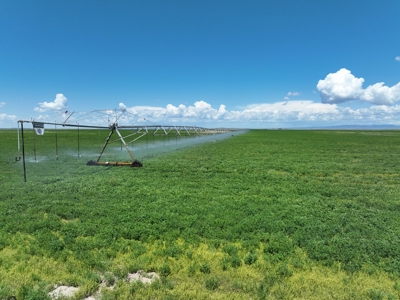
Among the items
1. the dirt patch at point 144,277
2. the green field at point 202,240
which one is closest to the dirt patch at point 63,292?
the green field at point 202,240

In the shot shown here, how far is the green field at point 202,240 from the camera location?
4.25 metres

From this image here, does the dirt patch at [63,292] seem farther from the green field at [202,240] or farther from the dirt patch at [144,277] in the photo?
the dirt patch at [144,277]

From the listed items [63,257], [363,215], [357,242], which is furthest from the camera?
[363,215]

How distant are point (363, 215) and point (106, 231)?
23.4ft

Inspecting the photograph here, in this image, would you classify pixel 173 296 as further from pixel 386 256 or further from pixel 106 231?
pixel 386 256

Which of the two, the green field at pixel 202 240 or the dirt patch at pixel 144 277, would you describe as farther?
the dirt patch at pixel 144 277

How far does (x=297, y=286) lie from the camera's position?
4242 mm

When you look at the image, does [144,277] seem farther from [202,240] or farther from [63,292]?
[202,240]

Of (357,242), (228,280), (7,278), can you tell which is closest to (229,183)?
(357,242)

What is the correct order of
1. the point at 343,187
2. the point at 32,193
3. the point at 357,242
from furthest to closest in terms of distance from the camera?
the point at 343,187 → the point at 32,193 → the point at 357,242

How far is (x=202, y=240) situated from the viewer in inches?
231

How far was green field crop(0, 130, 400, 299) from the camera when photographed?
425cm

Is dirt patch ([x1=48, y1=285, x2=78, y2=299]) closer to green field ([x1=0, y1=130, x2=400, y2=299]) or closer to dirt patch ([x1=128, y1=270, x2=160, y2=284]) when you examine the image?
green field ([x1=0, y1=130, x2=400, y2=299])

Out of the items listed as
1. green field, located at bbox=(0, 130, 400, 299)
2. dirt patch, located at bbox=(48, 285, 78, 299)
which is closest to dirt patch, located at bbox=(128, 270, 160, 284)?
green field, located at bbox=(0, 130, 400, 299)
